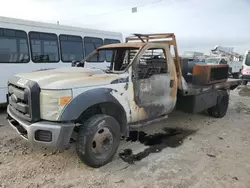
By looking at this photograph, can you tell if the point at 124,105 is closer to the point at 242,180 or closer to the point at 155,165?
the point at 155,165

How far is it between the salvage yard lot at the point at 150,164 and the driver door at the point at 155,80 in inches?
27.9

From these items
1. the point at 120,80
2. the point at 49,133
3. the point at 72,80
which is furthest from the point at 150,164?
the point at 72,80

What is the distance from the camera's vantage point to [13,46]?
22.8 feet

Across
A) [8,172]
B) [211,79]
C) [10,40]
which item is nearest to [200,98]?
[211,79]

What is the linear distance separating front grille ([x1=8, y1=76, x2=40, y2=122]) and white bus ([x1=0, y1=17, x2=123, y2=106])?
2266mm

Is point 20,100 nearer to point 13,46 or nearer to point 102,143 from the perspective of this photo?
point 102,143

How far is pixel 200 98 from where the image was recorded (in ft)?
18.4

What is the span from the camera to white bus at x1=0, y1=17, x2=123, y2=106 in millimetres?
6816

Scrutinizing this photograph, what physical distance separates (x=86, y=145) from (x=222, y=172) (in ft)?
6.91

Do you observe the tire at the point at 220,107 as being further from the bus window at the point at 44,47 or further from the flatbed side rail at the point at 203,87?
the bus window at the point at 44,47

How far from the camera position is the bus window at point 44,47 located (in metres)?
7.45

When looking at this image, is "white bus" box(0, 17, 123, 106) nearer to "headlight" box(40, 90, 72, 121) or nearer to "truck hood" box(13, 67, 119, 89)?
"truck hood" box(13, 67, 119, 89)

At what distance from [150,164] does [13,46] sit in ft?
18.1

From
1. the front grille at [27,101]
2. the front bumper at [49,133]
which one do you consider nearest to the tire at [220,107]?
the front bumper at [49,133]
